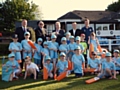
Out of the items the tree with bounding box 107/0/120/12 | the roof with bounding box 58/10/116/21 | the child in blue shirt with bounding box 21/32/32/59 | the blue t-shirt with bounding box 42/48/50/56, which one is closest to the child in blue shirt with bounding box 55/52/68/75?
the blue t-shirt with bounding box 42/48/50/56

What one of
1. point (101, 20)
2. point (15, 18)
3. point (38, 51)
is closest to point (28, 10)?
point (15, 18)

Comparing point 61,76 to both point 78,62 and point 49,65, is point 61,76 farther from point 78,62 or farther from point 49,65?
point 78,62

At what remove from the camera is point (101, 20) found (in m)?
50.0

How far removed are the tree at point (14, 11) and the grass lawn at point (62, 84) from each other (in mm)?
39414

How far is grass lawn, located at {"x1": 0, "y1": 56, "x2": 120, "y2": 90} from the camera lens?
26.7 feet

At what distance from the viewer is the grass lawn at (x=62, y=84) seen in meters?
8.15

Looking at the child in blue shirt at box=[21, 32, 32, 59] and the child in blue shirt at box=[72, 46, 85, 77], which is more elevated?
the child in blue shirt at box=[21, 32, 32, 59]

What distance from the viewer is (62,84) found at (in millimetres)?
8672

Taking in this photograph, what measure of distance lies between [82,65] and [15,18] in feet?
134

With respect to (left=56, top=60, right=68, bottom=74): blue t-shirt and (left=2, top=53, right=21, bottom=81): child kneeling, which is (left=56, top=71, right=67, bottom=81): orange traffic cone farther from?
(left=2, top=53, right=21, bottom=81): child kneeling

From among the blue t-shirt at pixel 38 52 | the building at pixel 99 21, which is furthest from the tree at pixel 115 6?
the blue t-shirt at pixel 38 52

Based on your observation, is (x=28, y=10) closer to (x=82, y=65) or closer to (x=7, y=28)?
(x=7, y=28)

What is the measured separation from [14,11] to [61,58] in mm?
41407

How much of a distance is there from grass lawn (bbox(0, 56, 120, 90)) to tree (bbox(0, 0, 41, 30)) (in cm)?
3941
